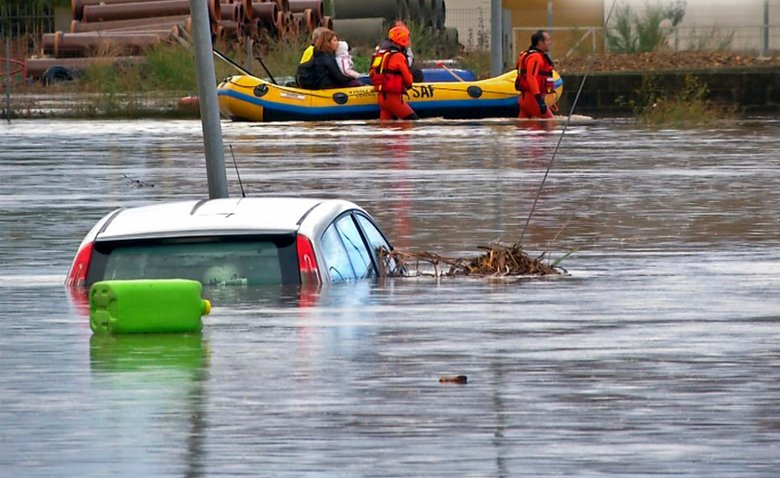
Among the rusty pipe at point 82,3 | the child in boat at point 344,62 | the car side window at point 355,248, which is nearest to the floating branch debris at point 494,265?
the car side window at point 355,248

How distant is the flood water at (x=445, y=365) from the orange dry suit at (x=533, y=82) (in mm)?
15595

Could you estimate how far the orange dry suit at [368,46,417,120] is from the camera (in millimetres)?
35250

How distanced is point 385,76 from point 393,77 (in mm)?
129

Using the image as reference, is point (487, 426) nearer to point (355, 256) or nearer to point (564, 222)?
point (355, 256)

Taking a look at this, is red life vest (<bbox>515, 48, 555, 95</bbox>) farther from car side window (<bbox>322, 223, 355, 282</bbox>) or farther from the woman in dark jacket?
car side window (<bbox>322, 223, 355, 282</bbox>)

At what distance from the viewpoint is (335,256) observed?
35.8ft

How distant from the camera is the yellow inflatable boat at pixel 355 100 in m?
36.0

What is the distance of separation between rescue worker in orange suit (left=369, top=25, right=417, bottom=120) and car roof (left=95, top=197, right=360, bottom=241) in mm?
24241

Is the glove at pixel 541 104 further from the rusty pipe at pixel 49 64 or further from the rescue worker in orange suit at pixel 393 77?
the rusty pipe at pixel 49 64

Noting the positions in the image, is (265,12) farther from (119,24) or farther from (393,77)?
(393,77)

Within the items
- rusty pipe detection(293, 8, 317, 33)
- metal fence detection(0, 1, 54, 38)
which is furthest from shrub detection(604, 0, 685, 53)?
metal fence detection(0, 1, 54, 38)

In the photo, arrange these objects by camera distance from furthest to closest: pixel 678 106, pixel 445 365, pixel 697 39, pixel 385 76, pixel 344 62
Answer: pixel 697 39 < pixel 344 62 < pixel 678 106 < pixel 385 76 < pixel 445 365

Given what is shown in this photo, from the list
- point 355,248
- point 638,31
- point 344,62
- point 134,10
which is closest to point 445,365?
point 355,248

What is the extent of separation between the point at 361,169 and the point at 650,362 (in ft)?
51.9
